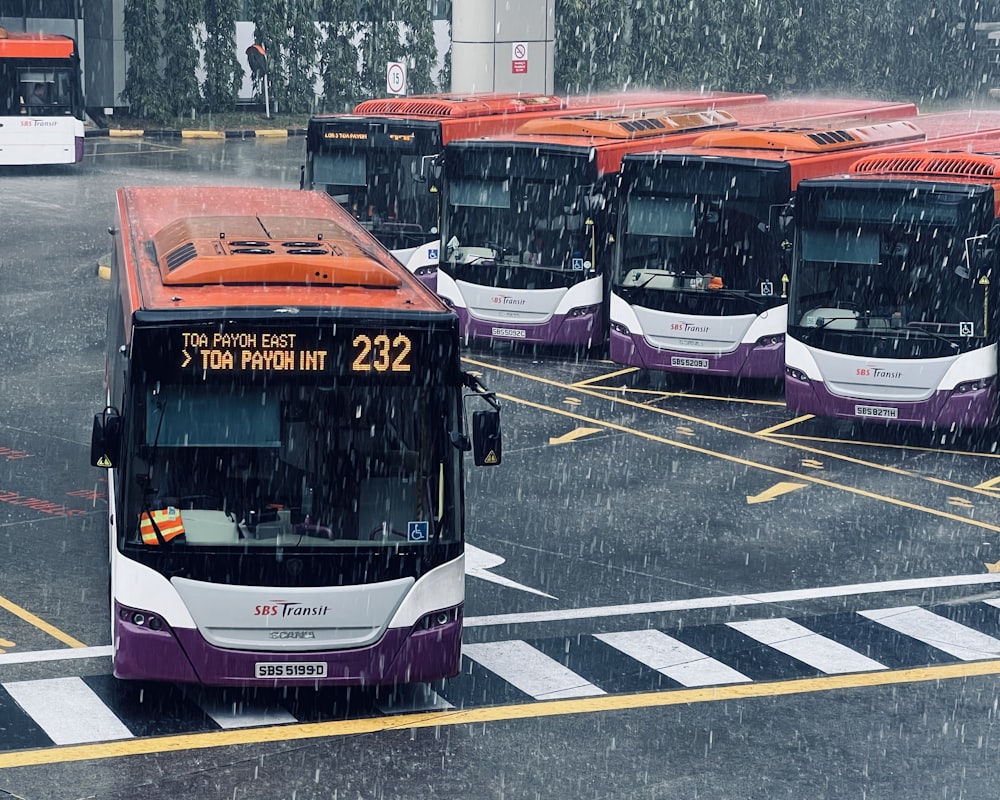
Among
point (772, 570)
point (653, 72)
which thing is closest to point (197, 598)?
point (772, 570)

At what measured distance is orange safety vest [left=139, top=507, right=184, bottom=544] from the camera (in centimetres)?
1152

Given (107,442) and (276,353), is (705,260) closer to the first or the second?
(276,353)

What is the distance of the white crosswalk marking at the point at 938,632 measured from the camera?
14.0 meters

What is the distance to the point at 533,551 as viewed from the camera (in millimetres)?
16344

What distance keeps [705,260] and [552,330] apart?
2.88m

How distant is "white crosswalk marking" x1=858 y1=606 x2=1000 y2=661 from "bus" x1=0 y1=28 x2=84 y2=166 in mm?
31663

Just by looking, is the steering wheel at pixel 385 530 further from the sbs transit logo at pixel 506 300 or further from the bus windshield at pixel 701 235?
the sbs transit logo at pixel 506 300

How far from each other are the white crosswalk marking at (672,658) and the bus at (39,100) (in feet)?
104

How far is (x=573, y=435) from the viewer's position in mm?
21016

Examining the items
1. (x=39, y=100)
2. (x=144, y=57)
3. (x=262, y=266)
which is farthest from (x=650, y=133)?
(x=144, y=57)

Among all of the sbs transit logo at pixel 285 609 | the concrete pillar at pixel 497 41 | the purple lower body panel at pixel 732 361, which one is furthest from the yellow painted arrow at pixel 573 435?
the concrete pillar at pixel 497 41

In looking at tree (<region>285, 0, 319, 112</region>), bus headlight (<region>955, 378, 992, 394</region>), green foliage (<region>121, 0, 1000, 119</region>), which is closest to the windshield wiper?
bus headlight (<region>955, 378, 992, 394</region>)

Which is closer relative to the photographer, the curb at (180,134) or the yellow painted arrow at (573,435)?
the yellow painted arrow at (573,435)

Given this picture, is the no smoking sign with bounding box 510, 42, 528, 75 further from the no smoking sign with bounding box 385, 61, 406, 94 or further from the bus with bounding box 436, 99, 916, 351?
the bus with bounding box 436, 99, 916, 351
